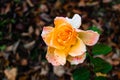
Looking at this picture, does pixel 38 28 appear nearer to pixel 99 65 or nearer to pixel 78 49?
pixel 99 65

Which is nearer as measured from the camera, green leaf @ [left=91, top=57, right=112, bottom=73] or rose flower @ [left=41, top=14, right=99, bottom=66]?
rose flower @ [left=41, top=14, right=99, bottom=66]

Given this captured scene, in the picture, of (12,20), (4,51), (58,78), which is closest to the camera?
(58,78)

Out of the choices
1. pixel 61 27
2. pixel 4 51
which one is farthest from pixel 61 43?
pixel 4 51

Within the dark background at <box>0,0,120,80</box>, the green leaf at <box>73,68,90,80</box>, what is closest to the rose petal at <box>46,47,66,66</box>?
the green leaf at <box>73,68,90,80</box>

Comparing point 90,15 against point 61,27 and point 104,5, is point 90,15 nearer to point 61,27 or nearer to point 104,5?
point 104,5

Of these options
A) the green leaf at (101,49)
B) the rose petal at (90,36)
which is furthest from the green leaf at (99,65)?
the rose petal at (90,36)

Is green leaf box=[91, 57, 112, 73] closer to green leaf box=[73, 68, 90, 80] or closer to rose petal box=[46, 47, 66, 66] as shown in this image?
green leaf box=[73, 68, 90, 80]

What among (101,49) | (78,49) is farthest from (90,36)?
(101,49)
